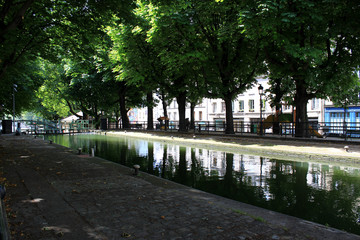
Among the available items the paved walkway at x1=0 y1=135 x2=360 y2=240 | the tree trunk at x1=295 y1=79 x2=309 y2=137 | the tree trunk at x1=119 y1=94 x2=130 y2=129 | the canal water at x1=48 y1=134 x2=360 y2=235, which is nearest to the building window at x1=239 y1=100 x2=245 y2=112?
the tree trunk at x1=119 y1=94 x2=130 y2=129

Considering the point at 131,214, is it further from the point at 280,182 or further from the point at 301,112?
the point at 301,112

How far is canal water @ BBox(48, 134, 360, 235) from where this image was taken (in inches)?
249

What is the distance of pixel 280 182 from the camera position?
9000mm

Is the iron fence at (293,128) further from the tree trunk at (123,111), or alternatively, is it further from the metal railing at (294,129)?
the tree trunk at (123,111)

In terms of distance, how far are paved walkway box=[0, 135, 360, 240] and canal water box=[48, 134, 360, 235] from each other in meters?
1.27

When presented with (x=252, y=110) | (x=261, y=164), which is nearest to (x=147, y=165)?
(x=261, y=164)

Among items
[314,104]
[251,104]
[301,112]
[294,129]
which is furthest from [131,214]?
[251,104]

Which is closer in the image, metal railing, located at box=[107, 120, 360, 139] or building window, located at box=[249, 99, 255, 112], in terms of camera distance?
metal railing, located at box=[107, 120, 360, 139]

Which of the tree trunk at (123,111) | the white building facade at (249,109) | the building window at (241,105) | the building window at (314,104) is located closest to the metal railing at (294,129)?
the white building facade at (249,109)

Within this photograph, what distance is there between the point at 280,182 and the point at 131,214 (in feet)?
18.9

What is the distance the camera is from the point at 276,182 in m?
8.98

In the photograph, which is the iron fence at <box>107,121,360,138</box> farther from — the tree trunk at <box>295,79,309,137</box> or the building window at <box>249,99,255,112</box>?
the building window at <box>249,99,255,112</box>

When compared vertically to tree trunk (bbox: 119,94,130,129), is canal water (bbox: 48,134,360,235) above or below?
below

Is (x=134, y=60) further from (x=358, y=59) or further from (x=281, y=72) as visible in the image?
(x=358, y=59)
